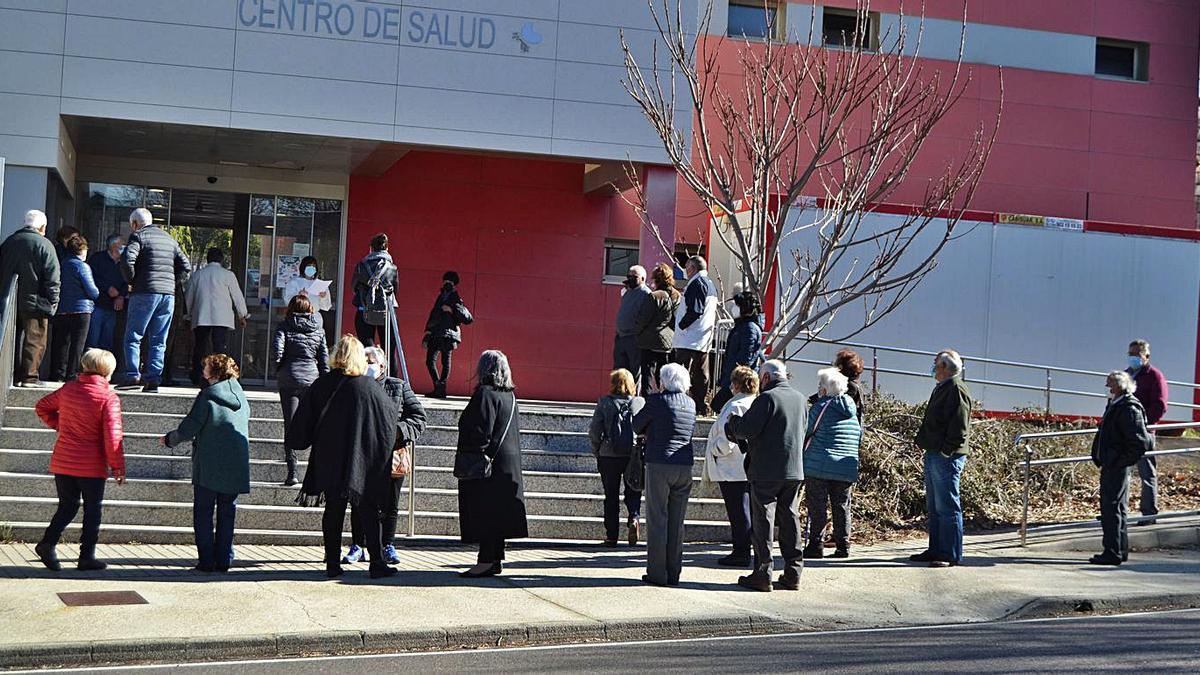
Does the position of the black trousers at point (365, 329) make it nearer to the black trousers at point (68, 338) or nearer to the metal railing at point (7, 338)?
the black trousers at point (68, 338)

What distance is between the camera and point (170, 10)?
54.1 ft

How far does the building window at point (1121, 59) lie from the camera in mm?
24516

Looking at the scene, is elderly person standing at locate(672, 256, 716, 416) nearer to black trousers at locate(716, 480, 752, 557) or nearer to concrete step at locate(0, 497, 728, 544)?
concrete step at locate(0, 497, 728, 544)

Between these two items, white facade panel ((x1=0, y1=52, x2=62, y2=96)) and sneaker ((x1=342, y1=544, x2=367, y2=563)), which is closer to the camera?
sneaker ((x1=342, y1=544, x2=367, y2=563))

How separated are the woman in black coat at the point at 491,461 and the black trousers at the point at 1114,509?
19.4ft

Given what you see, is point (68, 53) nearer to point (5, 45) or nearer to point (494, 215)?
point (5, 45)

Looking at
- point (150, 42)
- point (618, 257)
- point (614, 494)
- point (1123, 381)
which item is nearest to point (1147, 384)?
point (1123, 381)

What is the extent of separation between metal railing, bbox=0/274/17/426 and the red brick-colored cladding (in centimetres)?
688

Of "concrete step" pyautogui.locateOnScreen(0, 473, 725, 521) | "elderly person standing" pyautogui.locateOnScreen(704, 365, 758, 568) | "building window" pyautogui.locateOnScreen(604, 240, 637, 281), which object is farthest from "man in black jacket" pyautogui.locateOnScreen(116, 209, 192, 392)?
"building window" pyautogui.locateOnScreen(604, 240, 637, 281)

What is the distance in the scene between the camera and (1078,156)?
23.8m

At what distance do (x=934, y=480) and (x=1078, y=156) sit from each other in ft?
44.5

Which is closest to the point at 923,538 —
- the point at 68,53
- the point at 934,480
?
the point at 934,480

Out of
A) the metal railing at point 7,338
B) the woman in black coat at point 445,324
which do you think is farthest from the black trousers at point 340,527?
the woman in black coat at point 445,324

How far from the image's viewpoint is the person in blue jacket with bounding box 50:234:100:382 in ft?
46.4
